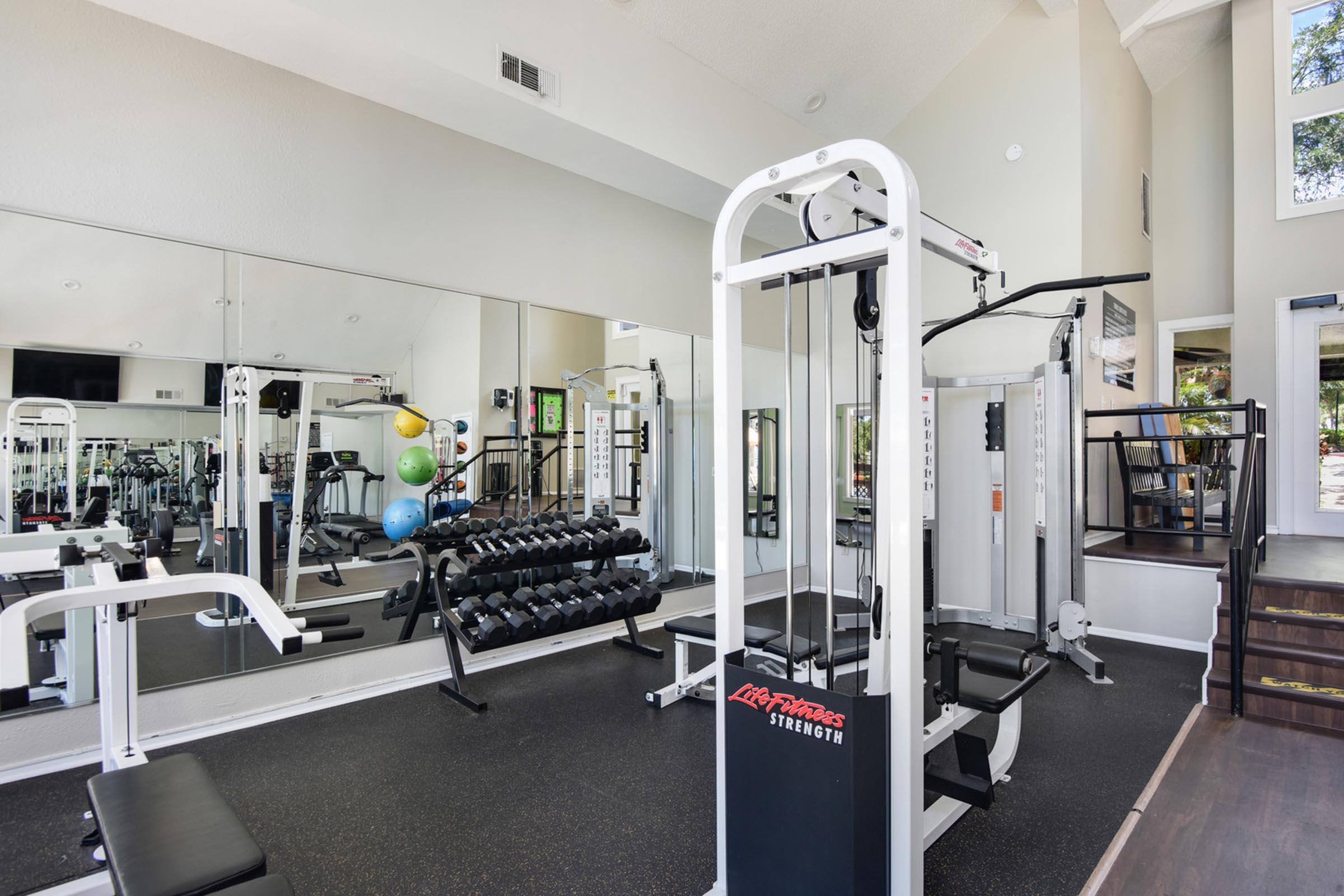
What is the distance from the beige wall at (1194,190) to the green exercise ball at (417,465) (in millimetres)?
6304

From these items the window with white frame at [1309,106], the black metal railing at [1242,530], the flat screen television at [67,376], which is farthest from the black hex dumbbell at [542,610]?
the window with white frame at [1309,106]

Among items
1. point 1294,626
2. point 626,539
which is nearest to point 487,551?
point 626,539

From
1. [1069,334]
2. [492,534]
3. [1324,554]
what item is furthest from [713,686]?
[1324,554]

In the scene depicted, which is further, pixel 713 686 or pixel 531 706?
pixel 713 686

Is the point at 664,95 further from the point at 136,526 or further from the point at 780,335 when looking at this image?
the point at 136,526

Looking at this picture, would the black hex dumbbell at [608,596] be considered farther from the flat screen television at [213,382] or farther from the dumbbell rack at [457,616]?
the flat screen television at [213,382]

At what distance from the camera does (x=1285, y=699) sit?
9.41ft

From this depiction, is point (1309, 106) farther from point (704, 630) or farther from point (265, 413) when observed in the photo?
point (265, 413)

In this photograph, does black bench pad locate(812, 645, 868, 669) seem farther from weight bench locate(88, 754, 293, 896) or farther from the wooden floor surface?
weight bench locate(88, 754, 293, 896)

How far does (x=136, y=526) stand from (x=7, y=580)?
16.0 inches

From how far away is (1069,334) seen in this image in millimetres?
3689

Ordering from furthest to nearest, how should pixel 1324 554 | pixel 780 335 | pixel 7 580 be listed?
pixel 780 335 < pixel 1324 554 < pixel 7 580

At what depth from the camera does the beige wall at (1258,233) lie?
208 inches

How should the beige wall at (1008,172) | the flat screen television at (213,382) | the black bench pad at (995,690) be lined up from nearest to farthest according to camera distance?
the black bench pad at (995,690)
the flat screen television at (213,382)
the beige wall at (1008,172)
